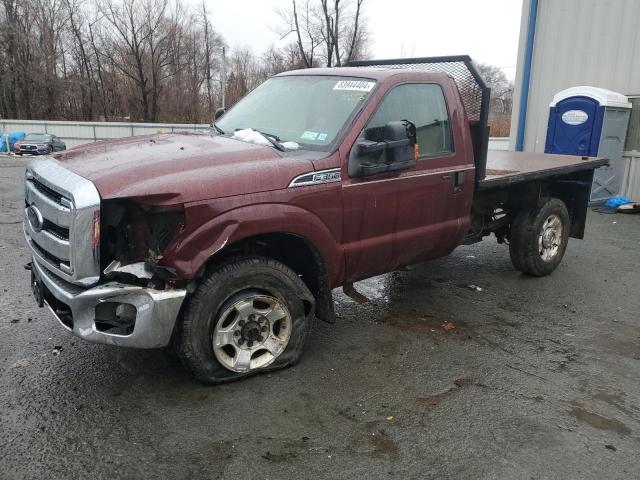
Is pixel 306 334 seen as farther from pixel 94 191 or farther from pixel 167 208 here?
pixel 94 191

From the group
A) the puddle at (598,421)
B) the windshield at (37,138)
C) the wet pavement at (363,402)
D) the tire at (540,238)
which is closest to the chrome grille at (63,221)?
the wet pavement at (363,402)

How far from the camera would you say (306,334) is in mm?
3744

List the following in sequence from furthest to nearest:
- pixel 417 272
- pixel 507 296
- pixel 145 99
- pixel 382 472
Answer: pixel 145 99, pixel 417 272, pixel 507 296, pixel 382 472

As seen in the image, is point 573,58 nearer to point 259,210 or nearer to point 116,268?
point 259,210

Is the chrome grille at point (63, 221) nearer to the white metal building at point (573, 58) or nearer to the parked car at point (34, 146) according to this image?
the white metal building at point (573, 58)

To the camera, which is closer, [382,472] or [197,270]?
[382,472]

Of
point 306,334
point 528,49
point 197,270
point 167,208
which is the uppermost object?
point 528,49

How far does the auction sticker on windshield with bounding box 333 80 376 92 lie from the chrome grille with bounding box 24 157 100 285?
2024mm

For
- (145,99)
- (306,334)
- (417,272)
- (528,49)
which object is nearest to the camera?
(306,334)

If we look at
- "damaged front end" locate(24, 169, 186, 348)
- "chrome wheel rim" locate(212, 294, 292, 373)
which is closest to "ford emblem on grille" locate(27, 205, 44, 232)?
"damaged front end" locate(24, 169, 186, 348)

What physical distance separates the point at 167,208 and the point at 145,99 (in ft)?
147

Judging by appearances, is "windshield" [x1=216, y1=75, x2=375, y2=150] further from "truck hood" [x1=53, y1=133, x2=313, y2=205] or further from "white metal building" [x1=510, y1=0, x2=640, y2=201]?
"white metal building" [x1=510, y1=0, x2=640, y2=201]

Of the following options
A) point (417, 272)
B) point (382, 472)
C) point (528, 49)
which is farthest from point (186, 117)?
point (382, 472)

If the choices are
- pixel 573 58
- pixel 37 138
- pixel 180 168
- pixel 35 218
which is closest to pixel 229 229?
pixel 180 168
